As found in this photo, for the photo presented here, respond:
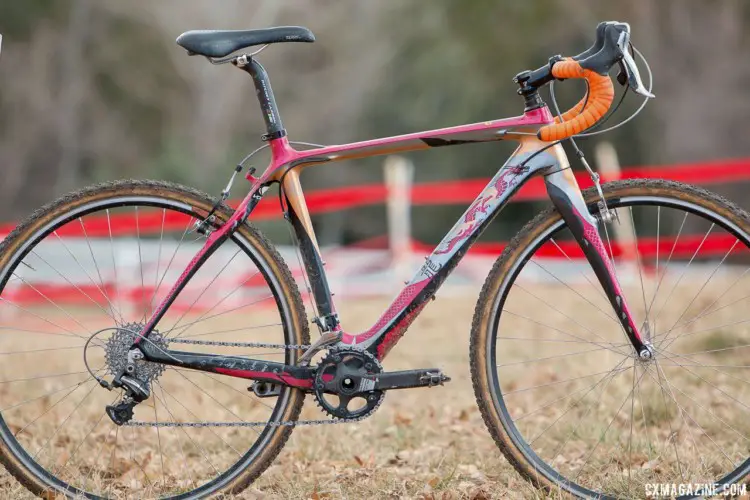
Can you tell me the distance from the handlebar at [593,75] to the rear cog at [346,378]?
2.88 feet

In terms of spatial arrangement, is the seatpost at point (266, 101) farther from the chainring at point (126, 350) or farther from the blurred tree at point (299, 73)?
the blurred tree at point (299, 73)

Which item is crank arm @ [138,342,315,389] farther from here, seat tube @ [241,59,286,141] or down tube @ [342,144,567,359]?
seat tube @ [241,59,286,141]

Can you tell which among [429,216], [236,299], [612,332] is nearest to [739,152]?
[429,216]

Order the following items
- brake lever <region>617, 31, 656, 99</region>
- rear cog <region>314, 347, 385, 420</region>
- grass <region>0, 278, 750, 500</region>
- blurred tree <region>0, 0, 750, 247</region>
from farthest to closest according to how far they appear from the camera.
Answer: blurred tree <region>0, 0, 750, 247</region>, grass <region>0, 278, 750, 500</region>, rear cog <region>314, 347, 385, 420</region>, brake lever <region>617, 31, 656, 99</region>

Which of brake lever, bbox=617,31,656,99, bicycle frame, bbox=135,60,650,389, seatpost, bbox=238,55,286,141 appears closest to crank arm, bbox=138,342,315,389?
bicycle frame, bbox=135,60,650,389

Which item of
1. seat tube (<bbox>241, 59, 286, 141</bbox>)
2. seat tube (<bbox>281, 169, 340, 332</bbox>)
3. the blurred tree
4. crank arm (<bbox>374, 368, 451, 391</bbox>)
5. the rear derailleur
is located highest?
the blurred tree

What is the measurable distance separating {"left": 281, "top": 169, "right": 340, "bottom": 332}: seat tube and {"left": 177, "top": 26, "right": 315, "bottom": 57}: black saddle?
1.33ft

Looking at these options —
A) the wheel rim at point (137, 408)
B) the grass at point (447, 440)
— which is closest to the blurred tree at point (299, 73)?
the wheel rim at point (137, 408)

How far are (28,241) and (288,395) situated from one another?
0.93 metres

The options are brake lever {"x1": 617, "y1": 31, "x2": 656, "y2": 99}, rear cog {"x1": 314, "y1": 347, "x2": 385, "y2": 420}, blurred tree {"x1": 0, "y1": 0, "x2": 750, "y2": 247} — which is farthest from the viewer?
blurred tree {"x1": 0, "y1": 0, "x2": 750, "y2": 247}

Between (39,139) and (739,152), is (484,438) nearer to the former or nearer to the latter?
(739,152)

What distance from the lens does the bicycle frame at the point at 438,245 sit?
3.05 meters

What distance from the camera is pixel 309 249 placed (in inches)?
122

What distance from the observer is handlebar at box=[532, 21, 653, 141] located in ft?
9.68
